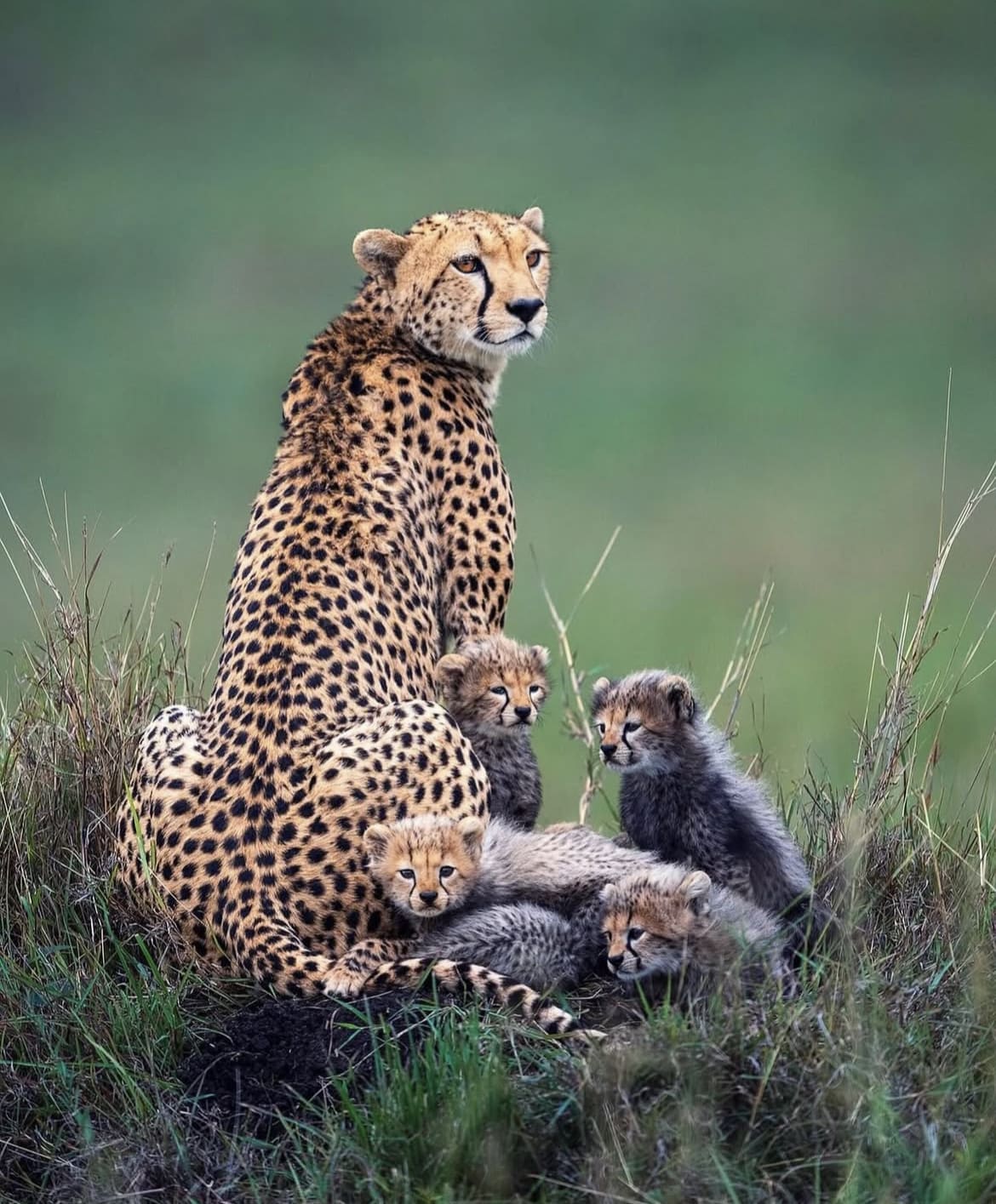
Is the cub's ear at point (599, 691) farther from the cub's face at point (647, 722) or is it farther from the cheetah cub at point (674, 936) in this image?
the cheetah cub at point (674, 936)

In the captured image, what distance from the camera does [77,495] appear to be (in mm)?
17875

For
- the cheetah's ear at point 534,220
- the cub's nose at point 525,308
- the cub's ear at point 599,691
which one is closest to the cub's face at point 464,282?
the cub's nose at point 525,308

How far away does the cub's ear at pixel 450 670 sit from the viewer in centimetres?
422

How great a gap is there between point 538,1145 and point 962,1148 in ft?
2.05

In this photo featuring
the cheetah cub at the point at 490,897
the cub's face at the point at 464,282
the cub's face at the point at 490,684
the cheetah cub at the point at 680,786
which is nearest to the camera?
the cheetah cub at the point at 490,897

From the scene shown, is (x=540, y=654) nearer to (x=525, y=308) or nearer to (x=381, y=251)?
(x=525, y=308)

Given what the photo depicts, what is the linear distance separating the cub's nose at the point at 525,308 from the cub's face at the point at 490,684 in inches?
28.5

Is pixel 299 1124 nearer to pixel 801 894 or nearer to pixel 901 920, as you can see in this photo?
pixel 801 894

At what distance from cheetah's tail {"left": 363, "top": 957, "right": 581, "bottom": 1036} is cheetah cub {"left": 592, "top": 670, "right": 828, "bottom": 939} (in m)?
0.67

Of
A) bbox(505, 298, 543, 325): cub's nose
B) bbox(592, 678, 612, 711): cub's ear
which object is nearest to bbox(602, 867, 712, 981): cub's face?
bbox(592, 678, 612, 711): cub's ear

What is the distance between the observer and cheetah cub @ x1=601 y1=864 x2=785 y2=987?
11.2ft

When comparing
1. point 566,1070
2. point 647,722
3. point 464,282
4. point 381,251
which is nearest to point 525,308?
point 464,282

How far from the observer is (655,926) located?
341cm

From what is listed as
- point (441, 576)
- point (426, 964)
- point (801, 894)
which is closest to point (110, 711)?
point (441, 576)
